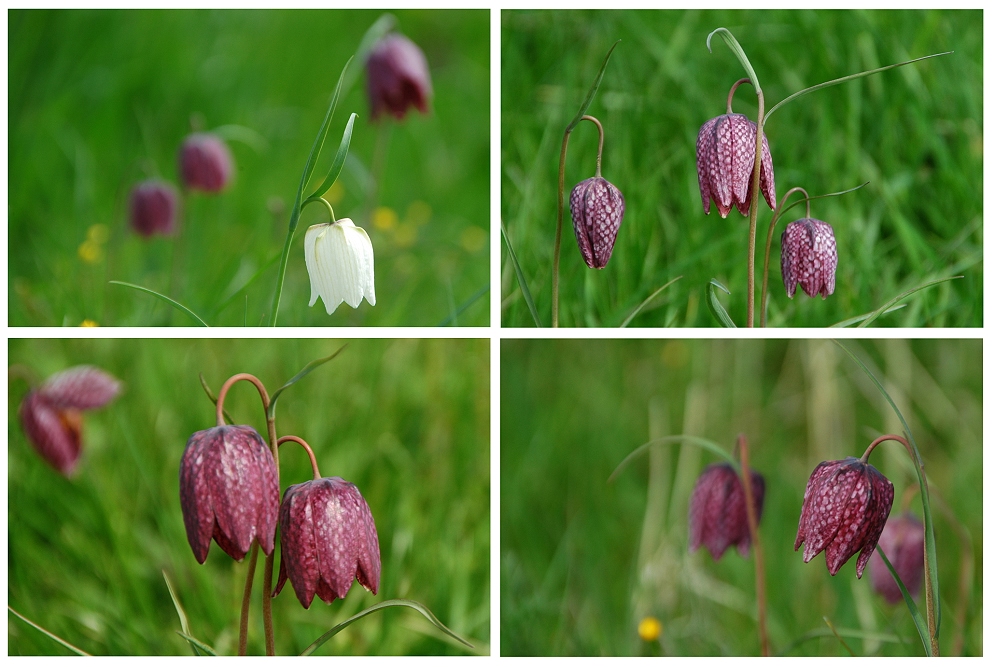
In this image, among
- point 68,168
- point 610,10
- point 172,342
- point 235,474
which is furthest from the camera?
point 68,168

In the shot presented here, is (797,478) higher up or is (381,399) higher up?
(381,399)

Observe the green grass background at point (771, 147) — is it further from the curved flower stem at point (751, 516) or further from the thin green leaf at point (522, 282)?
the curved flower stem at point (751, 516)

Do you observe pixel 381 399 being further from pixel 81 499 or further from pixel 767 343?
pixel 767 343

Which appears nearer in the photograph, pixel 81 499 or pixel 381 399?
pixel 81 499

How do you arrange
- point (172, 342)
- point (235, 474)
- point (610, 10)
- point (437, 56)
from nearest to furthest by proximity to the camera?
point (235, 474) < point (610, 10) < point (172, 342) < point (437, 56)

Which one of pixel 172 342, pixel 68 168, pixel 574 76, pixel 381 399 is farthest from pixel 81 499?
pixel 574 76

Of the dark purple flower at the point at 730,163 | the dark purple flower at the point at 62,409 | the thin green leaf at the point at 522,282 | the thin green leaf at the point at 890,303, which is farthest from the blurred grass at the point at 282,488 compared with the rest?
the thin green leaf at the point at 890,303

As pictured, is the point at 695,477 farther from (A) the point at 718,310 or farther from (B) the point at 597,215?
(B) the point at 597,215
